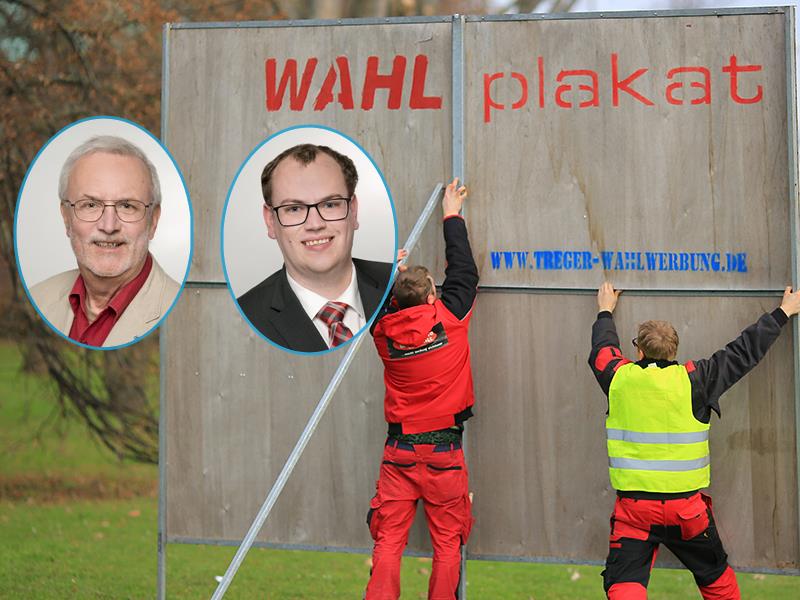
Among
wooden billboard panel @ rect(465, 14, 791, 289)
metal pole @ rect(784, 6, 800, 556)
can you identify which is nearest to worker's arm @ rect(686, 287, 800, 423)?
metal pole @ rect(784, 6, 800, 556)

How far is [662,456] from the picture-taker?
20.1ft

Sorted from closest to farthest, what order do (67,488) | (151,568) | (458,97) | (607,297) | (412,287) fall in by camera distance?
(412,287) < (607,297) < (458,97) < (151,568) < (67,488)

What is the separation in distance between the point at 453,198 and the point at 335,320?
977mm

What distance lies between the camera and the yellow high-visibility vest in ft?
20.0

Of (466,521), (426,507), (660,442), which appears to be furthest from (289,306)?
(660,442)

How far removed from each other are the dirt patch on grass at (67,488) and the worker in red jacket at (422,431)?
317 inches

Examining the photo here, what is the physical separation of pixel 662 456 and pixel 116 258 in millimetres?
3098

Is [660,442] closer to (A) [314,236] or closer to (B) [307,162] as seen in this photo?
(A) [314,236]

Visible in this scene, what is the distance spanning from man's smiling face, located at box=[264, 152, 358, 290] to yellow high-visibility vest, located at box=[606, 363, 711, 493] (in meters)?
1.56

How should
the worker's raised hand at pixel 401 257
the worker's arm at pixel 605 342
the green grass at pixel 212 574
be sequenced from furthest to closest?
1. the green grass at pixel 212 574
2. the worker's raised hand at pixel 401 257
3. the worker's arm at pixel 605 342

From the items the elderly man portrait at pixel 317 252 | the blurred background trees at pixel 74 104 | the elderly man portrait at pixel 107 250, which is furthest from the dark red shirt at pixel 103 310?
the blurred background trees at pixel 74 104

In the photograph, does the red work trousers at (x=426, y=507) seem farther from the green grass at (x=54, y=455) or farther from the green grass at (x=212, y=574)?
the green grass at (x=54, y=455)

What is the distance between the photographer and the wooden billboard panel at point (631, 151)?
6.64 metres

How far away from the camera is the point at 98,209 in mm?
6637
